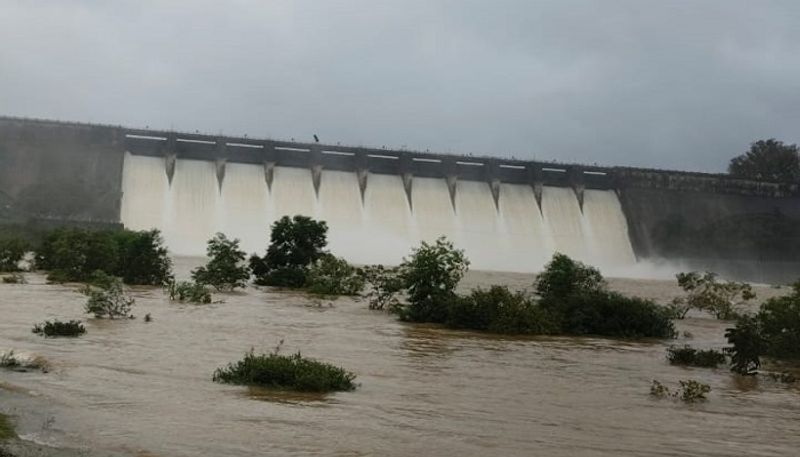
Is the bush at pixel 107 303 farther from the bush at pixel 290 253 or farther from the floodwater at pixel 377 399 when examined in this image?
the bush at pixel 290 253

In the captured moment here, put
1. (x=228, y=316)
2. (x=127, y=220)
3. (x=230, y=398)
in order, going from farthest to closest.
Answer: (x=127, y=220)
(x=228, y=316)
(x=230, y=398)

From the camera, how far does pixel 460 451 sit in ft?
24.1

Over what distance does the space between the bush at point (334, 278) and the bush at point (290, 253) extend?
4.53 feet

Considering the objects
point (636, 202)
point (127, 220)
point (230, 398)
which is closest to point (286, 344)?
point (230, 398)

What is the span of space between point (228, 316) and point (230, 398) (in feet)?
28.3

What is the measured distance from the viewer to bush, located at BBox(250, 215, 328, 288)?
26375 mm

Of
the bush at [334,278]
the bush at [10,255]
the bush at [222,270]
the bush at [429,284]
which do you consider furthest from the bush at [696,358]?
the bush at [10,255]

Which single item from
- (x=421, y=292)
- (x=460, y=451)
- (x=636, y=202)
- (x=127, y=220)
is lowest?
(x=460, y=451)

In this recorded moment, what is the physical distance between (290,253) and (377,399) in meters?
17.7

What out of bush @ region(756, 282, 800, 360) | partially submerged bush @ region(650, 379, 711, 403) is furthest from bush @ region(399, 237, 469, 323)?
partially submerged bush @ region(650, 379, 711, 403)

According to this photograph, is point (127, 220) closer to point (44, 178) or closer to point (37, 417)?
point (44, 178)

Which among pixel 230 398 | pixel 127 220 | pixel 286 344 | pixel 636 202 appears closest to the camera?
pixel 230 398

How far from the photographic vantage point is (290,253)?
27.0 m

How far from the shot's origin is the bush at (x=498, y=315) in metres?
17.8
